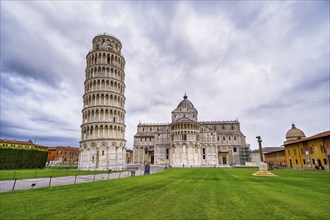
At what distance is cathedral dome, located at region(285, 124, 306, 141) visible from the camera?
2527 inches

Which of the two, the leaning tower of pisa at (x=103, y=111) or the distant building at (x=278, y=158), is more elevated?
the leaning tower of pisa at (x=103, y=111)

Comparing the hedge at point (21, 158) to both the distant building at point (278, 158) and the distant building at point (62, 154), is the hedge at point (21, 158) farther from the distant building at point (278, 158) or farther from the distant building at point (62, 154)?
the distant building at point (278, 158)

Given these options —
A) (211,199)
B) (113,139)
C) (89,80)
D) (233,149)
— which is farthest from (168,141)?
(211,199)

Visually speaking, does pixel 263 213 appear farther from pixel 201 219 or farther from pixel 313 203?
pixel 313 203

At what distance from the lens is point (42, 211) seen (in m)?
8.08

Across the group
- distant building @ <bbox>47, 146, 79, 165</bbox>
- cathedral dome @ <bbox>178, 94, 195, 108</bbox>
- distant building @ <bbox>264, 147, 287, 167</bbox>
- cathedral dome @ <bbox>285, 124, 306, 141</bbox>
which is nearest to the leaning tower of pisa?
cathedral dome @ <bbox>178, 94, 195, 108</bbox>

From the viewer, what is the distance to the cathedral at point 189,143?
209 feet

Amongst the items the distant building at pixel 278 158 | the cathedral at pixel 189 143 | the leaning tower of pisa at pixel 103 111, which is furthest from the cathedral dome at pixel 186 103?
the leaning tower of pisa at pixel 103 111

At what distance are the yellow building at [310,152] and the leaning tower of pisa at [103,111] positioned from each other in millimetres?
42573

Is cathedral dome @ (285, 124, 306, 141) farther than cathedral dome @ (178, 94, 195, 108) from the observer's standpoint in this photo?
No

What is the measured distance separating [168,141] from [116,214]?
6409 cm

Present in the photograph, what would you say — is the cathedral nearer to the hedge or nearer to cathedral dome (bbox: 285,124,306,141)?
cathedral dome (bbox: 285,124,306,141)

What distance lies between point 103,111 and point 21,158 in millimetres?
19738

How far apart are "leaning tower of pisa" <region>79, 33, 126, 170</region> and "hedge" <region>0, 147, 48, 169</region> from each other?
10022 mm
